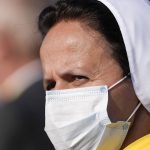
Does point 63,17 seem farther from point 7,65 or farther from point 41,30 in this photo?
point 7,65

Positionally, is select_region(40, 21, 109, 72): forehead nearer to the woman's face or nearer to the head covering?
the woman's face

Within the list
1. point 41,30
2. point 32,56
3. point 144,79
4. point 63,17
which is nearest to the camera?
point 144,79

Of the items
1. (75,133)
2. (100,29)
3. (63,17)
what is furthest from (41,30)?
(75,133)

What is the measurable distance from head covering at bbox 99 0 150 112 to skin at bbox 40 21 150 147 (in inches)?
2.9

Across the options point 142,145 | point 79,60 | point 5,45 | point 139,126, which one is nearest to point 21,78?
point 5,45

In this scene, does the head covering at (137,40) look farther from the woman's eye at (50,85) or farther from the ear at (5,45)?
the ear at (5,45)

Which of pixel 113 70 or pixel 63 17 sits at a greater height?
pixel 63 17

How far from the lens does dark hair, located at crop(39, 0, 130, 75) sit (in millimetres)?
2434

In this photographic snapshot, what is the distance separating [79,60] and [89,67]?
0.06 metres

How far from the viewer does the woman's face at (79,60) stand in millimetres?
2436

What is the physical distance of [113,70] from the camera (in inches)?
95.5

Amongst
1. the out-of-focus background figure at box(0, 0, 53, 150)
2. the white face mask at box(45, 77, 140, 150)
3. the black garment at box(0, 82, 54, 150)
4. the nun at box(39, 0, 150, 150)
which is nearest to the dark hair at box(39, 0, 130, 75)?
the nun at box(39, 0, 150, 150)

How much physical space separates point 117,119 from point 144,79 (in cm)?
23

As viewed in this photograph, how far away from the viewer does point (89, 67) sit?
8.03 ft
